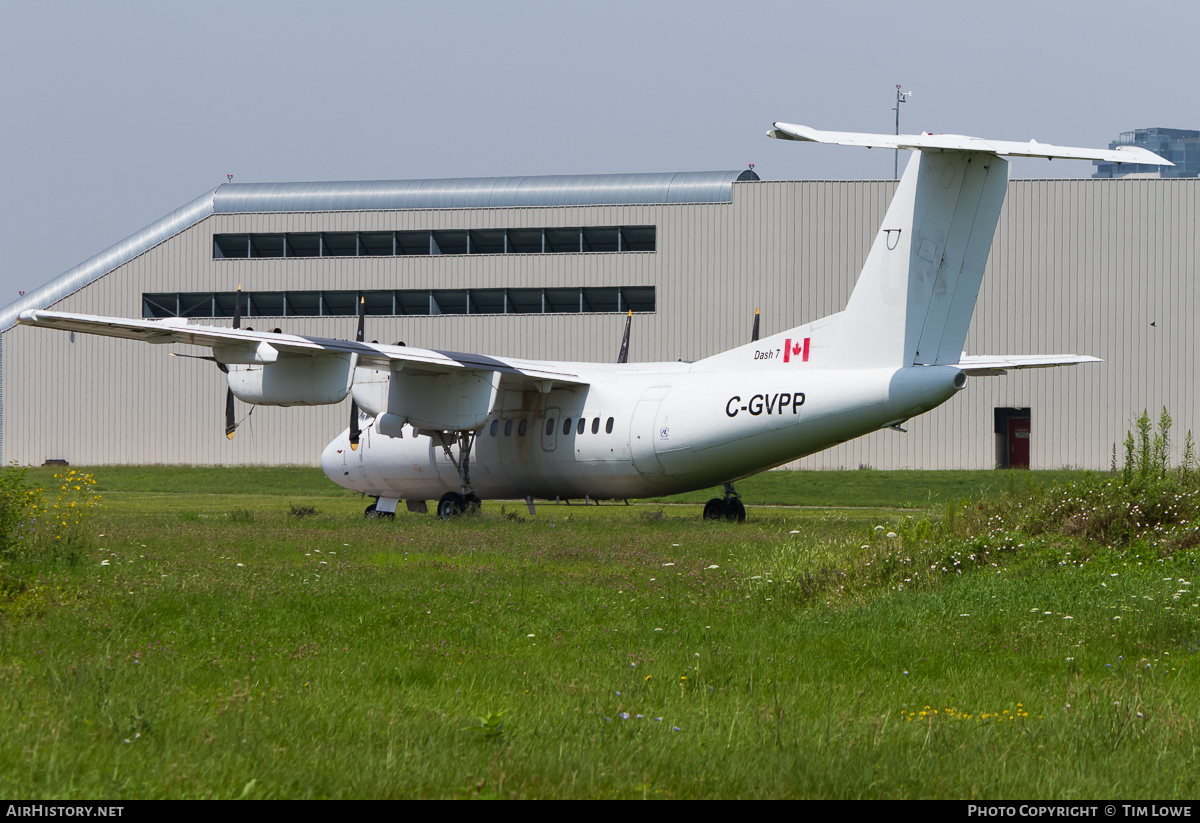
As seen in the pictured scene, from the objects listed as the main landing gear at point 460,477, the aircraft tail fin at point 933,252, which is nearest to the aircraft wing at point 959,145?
the aircraft tail fin at point 933,252

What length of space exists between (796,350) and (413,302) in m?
34.5

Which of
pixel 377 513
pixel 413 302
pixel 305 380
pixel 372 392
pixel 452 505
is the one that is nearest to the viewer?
pixel 305 380

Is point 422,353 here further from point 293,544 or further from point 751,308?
point 751,308

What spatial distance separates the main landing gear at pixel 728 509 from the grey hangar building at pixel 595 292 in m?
24.8

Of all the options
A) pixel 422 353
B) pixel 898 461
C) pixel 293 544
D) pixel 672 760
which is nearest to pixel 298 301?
pixel 898 461

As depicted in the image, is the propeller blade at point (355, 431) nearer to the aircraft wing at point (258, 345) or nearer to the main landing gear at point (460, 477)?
the main landing gear at point (460, 477)

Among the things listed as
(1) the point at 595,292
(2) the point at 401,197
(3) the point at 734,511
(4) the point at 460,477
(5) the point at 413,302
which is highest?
(2) the point at 401,197

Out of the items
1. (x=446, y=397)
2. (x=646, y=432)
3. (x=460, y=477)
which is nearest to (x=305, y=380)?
(x=446, y=397)

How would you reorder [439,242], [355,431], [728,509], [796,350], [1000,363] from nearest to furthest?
[796,350], [1000,363], [728,509], [355,431], [439,242]

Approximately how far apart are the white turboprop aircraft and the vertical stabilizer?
0.02 m

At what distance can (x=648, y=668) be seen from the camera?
8570mm

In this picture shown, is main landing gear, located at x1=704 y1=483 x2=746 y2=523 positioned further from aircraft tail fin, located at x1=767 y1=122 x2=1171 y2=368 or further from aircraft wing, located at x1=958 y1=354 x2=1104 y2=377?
aircraft tail fin, located at x1=767 y1=122 x2=1171 y2=368

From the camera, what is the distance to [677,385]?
23.7 metres

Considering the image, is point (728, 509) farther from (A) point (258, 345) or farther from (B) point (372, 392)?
(A) point (258, 345)
